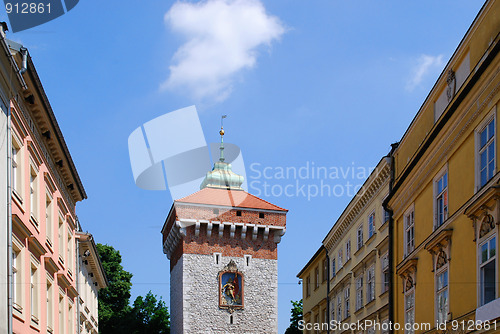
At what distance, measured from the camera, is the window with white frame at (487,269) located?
46.2ft

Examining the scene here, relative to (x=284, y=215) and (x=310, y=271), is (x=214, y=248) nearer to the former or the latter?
(x=284, y=215)

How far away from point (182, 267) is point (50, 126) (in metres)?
32.1

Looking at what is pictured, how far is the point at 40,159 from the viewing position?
19672 mm

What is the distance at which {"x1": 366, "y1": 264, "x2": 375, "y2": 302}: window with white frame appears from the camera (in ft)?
87.2

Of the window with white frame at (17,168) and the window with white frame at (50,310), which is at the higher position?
the window with white frame at (17,168)

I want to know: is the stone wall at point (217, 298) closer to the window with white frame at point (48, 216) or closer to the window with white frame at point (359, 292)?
the window with white frame at point (359, 292)

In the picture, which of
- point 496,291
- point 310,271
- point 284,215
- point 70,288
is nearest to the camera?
point 496,291

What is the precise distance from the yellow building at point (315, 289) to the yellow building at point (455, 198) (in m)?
15.2

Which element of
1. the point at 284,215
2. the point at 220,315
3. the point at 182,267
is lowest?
the point at 220,315

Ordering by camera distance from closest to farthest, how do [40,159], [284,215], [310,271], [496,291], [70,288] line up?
[496,291] → [40,159] → [70,288] → [310,271] → [284,215]

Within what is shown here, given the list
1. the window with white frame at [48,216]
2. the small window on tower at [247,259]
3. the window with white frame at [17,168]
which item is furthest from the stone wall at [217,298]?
the window with white frame at [17,168]

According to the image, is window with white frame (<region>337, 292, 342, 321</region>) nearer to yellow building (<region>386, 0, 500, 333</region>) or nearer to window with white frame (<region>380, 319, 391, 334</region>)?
window with white frame (<region>380, 319, 391, 334</region>)

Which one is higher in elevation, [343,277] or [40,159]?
[40,159]

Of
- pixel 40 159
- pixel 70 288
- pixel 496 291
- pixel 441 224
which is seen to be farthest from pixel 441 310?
pixel 70 288
